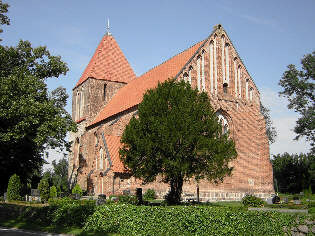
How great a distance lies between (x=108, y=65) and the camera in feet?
135

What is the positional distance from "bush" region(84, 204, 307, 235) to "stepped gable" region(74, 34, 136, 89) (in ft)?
90.7

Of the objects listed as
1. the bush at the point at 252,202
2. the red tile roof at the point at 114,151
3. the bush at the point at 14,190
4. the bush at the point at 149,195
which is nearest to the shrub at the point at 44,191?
the bush at the point at 14,190

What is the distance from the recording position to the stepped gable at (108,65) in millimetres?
39875

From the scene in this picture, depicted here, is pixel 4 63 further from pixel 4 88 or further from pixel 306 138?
pixel 306 138

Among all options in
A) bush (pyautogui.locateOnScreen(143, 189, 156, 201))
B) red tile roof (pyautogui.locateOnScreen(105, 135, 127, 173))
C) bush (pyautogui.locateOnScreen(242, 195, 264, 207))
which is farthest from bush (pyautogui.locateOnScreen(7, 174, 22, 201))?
bush (pyautogui.locateOnScreen(242, 195, 264, 207))

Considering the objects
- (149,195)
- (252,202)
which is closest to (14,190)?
(149,195)

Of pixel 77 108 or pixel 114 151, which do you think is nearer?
pixel 114 151

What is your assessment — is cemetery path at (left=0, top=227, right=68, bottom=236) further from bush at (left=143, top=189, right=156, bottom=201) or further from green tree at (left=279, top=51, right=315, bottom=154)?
green tree at (left=279, top=51, right=315, bottom=154)

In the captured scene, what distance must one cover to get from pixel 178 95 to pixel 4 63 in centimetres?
Answer: 1630

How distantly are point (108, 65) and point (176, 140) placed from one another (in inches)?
987

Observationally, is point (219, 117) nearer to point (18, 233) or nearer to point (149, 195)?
point (149, 195)

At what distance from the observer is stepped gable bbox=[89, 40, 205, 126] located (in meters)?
30.0

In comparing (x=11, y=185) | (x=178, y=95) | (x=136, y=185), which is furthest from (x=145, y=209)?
(x=11, y=185)

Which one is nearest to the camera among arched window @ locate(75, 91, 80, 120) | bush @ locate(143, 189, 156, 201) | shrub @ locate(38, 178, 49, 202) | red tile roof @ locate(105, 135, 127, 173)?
bush @ locate(143, 189, 156, 201)
